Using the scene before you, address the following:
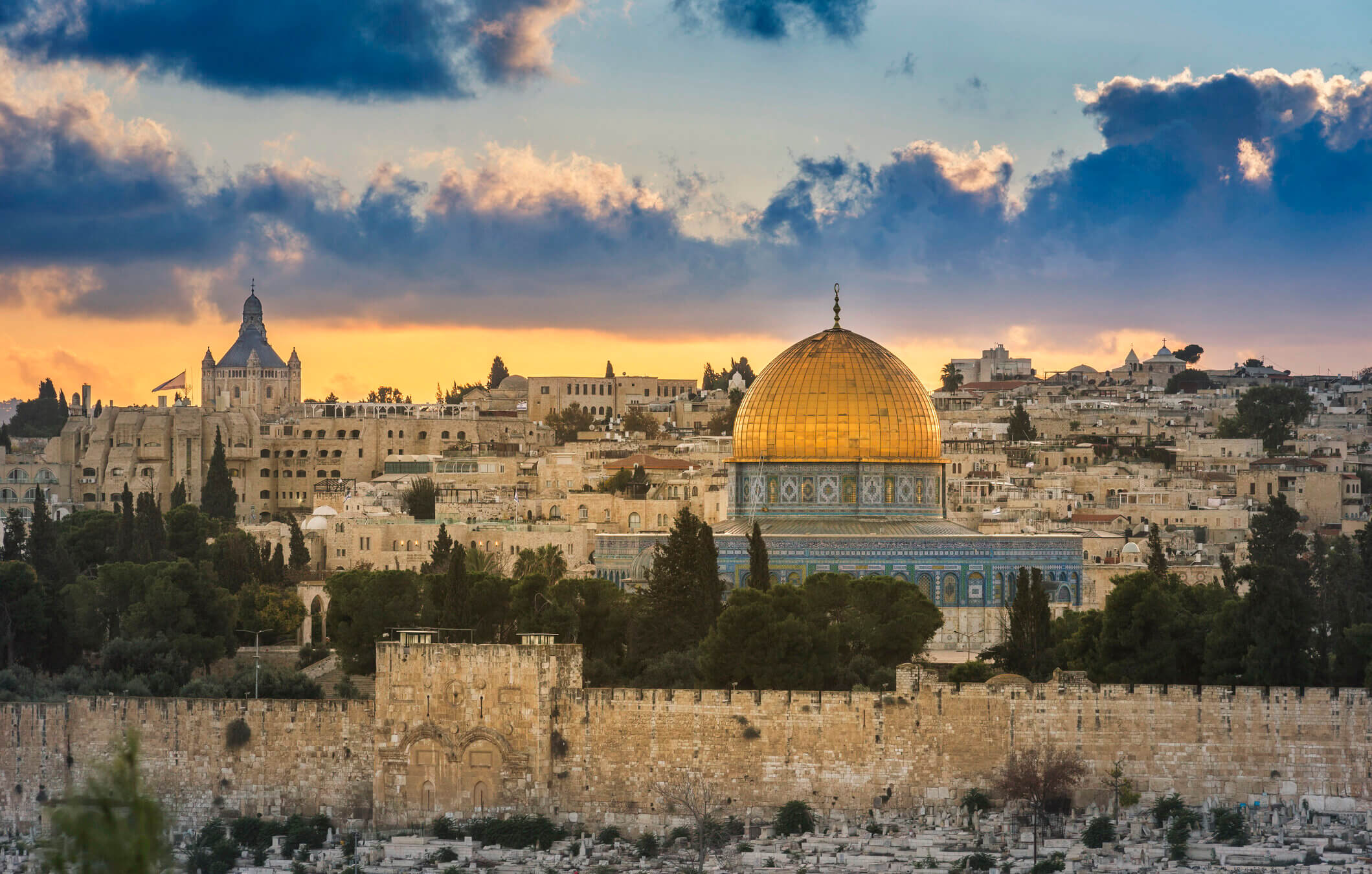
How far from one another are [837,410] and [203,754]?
18774mm

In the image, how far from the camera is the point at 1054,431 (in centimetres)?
9625

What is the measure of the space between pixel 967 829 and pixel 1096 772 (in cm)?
204

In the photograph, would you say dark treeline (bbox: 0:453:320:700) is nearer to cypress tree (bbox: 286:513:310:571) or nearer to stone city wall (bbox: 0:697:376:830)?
stone city wall (bbox: 0:697:376:830)

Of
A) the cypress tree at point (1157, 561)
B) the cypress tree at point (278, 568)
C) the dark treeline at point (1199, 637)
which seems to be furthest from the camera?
the cypress tree at point (278, 568)

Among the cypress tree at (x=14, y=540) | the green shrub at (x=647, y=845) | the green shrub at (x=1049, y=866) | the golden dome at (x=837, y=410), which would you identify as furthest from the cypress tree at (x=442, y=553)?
the green shrub at (x=1049, y=866)

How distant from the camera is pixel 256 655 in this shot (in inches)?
1917

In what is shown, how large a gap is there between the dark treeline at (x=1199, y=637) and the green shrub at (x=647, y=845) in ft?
21.7

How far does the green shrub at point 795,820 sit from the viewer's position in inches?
1401

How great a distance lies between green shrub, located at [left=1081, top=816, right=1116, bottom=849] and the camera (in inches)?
1363

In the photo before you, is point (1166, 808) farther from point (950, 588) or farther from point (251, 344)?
point (251, 344)

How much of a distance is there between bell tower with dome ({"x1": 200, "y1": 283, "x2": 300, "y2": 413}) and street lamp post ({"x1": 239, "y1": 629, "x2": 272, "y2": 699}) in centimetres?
5204

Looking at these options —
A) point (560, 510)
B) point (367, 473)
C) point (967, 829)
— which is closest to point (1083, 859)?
point (967, 829)

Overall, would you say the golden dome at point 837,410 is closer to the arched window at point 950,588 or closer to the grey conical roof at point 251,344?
the arched window at point 950,588

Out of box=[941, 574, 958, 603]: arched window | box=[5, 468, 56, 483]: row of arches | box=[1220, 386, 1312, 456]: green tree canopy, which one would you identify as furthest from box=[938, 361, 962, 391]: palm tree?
box=[941, 574, 958, 603]: arched window
